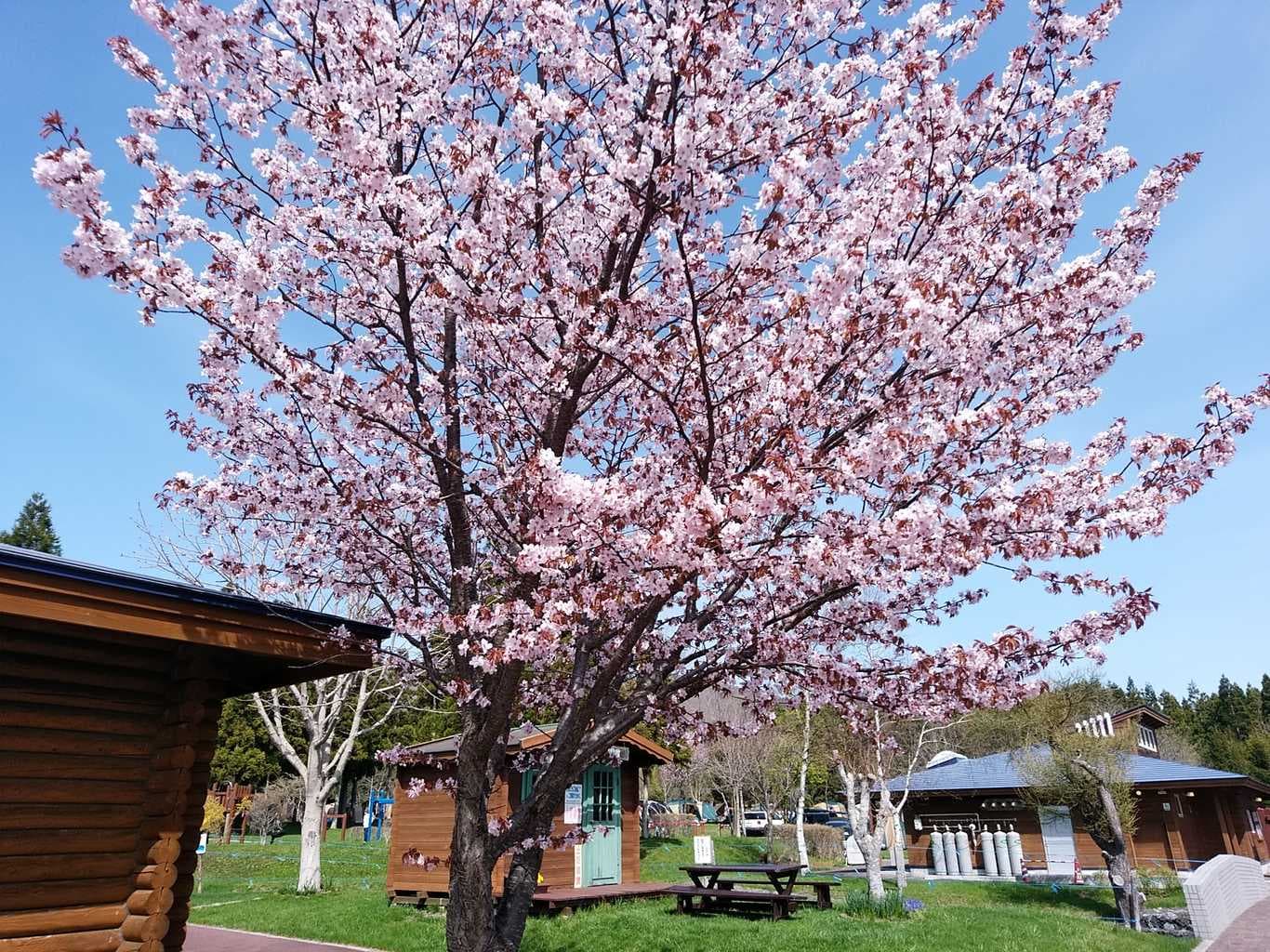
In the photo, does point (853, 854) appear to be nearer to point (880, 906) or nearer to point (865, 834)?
point (865, 834)

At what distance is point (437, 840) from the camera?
1622 centimetres

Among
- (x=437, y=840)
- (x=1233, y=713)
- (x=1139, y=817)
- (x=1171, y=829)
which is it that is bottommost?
(x=1171, y=829)

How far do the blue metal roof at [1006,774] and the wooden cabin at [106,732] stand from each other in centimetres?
2153

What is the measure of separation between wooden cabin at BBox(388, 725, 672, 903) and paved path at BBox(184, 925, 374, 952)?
283cm

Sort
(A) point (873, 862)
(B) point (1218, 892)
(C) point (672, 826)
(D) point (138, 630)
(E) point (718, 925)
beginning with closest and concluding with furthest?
(D) point (138, 630) < (E) point (718, 925) < (B) point (1218, 892) < (A) point (873, 862) < (C) point (672, 826)

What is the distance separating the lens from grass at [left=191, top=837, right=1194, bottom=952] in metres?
11.4

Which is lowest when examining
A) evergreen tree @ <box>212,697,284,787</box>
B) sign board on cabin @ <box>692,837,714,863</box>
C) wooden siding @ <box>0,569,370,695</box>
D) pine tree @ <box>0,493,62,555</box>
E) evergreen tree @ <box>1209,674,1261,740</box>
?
sign board on cabin @ <box>692,837,714,863</box>

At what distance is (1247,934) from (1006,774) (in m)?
14.4

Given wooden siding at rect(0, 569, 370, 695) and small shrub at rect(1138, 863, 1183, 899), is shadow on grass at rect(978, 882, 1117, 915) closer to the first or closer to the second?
small shrub at rect(1138, 863, 1183, 899)

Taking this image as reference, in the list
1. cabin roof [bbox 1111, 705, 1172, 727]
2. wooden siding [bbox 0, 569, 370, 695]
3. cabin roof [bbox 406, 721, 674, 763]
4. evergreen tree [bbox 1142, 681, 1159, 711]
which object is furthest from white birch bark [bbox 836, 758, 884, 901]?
evergreen tree [bbox 1142, 681, 1159, 711]

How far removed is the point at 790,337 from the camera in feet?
17.7

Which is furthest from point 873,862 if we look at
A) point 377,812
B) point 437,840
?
point 377,812

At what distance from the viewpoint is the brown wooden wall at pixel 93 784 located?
494 cm

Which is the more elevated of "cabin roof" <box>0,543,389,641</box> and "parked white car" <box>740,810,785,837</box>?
"cabin roof" <box>0,543,389,641</box>
